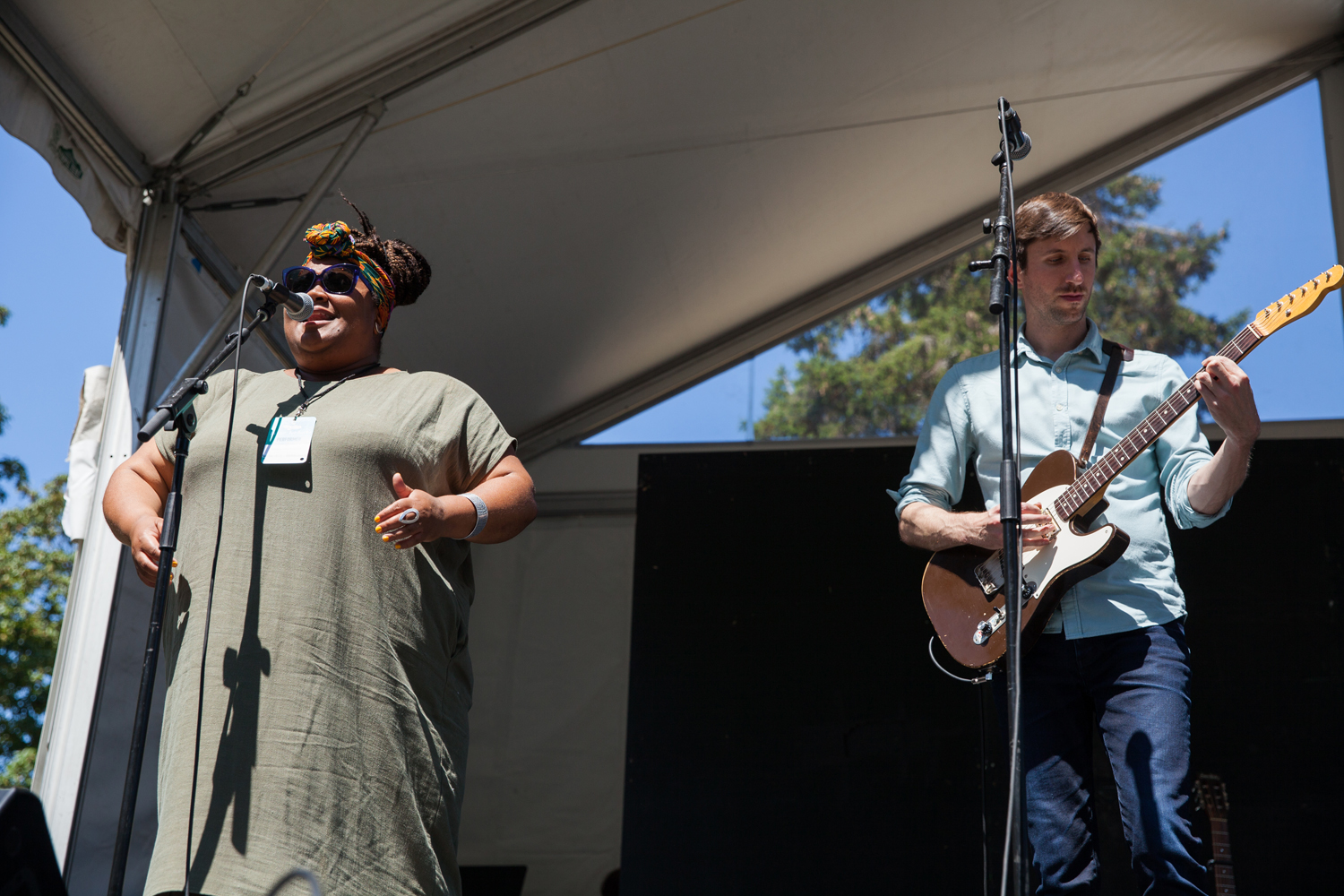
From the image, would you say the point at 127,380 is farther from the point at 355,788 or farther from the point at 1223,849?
the point at 1223,849

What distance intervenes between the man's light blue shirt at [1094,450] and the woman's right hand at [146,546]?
131 centimetres

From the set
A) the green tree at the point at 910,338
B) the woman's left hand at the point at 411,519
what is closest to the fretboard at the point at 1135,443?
the woman's left hand at the point at 411,519

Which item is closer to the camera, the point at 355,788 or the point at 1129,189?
the point at 355,788

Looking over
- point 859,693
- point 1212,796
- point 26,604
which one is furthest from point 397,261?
point 26,604

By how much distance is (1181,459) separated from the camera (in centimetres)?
194

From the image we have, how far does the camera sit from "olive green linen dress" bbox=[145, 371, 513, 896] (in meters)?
1.46

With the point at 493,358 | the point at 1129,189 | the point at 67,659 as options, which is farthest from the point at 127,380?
the point at 1129,189

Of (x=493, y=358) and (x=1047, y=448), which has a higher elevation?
(x=493, y=358)

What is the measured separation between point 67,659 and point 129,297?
1056 millimetres

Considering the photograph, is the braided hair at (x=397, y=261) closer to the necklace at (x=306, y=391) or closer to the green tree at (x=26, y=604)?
the necklace at (x=306, y=391)

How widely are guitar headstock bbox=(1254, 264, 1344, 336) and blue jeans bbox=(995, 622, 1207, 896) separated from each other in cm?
54

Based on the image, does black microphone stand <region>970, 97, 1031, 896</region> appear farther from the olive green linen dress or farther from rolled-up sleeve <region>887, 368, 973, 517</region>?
the olive green linen dress

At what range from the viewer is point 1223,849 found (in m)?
2.70

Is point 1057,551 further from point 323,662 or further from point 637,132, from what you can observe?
point 637,132
